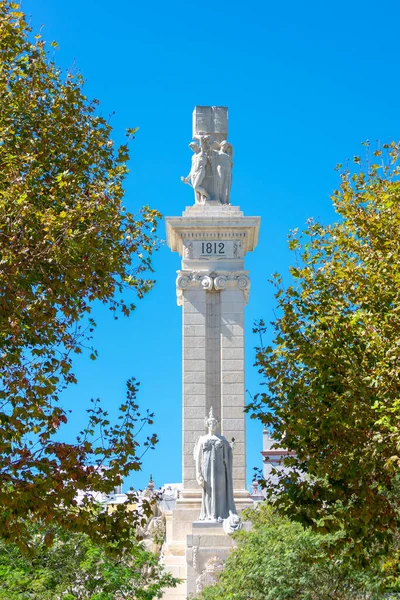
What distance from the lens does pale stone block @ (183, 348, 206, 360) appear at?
37344mm

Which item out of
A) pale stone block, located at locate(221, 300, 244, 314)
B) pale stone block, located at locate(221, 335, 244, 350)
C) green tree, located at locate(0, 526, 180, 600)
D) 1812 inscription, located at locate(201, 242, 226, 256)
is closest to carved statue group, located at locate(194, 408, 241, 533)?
green tree, located at locate(0, 526, 180, 600)

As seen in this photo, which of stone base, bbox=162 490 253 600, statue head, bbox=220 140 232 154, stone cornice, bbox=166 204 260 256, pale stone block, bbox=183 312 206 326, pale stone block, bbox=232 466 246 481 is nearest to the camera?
stone base, bbox=162 490 253 600

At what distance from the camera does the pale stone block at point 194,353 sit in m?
37.3

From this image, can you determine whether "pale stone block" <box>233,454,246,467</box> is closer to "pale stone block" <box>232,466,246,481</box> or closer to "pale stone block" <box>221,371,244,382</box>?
"pale stone block" <box>232,466,246,481</box>

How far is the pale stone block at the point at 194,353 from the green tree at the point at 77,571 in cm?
1386

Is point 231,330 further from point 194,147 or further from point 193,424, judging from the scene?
point 194,147

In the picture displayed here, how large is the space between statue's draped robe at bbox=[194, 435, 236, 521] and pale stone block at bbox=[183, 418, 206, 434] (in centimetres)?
677

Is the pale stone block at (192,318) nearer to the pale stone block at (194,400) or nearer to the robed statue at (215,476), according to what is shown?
the pale stone block at (194,400)

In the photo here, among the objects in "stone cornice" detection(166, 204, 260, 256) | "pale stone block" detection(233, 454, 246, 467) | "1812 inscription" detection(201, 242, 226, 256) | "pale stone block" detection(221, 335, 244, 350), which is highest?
"stone cornice" detection(166, 204, 260, 256)

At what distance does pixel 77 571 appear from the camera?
895 inches

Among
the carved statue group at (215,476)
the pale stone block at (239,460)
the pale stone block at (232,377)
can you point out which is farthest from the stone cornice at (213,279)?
the carved statue group at (215,476)

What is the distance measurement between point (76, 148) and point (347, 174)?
6.23 m

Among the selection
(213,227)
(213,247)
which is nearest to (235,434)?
(213,247)

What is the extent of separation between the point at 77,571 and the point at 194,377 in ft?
48.8
